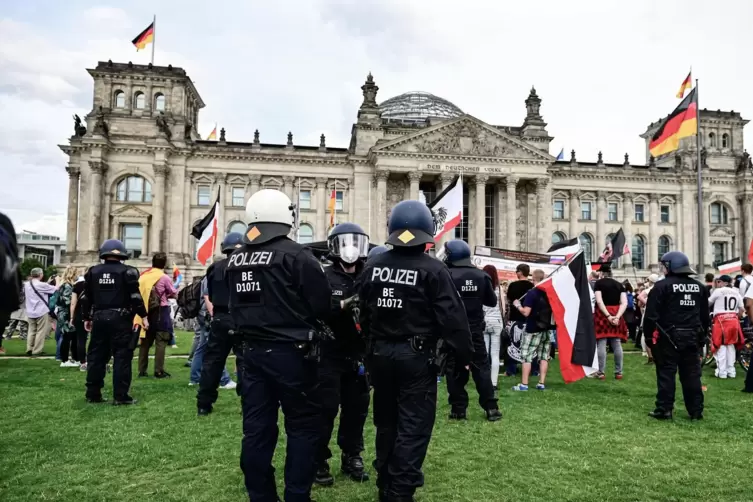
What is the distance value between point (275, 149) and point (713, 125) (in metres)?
44.3

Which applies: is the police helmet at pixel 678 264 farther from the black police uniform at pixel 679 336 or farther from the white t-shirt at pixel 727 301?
the white t-shirt at pixel 727 301

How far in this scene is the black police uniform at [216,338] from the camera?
7.90 metres

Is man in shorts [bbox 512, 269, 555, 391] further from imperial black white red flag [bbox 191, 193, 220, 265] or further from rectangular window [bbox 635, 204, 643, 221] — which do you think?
rectangular window [bbox 635, 204, 643, 221]

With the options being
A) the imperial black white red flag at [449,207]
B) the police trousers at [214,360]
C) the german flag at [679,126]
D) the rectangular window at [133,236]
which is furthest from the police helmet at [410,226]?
the rectangular window at [133,236]

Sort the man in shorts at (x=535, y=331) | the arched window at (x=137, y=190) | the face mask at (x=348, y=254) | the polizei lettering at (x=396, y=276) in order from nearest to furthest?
1. the polizei lettering at (x=396, y=276)
2. the face mask at (x=348, y=254)
3. the man in shorts at (x=535, y=331)
4. the arched window at (x=137, y=190)

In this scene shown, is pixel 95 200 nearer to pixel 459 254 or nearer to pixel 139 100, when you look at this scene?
pixel 139 100

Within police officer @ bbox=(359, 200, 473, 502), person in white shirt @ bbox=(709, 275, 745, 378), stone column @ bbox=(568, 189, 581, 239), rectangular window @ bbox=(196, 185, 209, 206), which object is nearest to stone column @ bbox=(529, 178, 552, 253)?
stone column @ bbox=(568, 189, 581, 239)

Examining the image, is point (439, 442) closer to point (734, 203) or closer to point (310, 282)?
point (310, 282)

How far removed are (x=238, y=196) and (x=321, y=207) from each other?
7179mm

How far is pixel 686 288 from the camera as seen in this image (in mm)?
7887

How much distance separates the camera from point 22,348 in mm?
17062

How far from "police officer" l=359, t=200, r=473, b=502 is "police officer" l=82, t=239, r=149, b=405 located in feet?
16.3

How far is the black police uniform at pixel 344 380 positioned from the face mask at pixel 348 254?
0.17 meters

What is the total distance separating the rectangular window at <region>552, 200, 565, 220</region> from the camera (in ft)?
169
